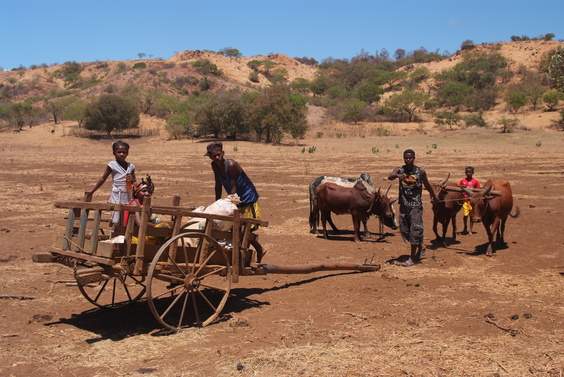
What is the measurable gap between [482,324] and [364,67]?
280 ft

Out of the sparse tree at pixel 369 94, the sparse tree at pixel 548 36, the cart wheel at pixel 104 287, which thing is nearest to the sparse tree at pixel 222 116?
the sparse tree at pixel 369 94

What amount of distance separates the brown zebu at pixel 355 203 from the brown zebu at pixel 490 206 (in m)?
1.72

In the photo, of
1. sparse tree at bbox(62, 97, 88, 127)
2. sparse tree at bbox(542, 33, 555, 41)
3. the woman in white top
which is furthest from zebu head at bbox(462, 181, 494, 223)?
sparse tree at bbox(542, 33, 555, 41)

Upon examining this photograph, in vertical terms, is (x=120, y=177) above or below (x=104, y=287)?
above

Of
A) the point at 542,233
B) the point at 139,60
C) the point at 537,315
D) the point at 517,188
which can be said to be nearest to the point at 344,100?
the point at 139,60

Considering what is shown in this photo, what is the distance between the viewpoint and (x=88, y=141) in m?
41.9

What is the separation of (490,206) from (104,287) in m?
6.32

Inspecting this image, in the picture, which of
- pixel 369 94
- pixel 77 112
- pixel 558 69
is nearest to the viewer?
pixel 558 69

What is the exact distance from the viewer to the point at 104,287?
20.9ft

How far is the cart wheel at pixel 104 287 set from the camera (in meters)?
5.17

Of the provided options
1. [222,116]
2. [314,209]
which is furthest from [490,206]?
[222,116]

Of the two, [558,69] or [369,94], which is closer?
[558,69]

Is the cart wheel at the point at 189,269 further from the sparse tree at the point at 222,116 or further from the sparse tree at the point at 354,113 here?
the sparse tree at the point at 354,113

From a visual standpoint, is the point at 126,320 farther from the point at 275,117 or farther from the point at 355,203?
the point at 275,117
